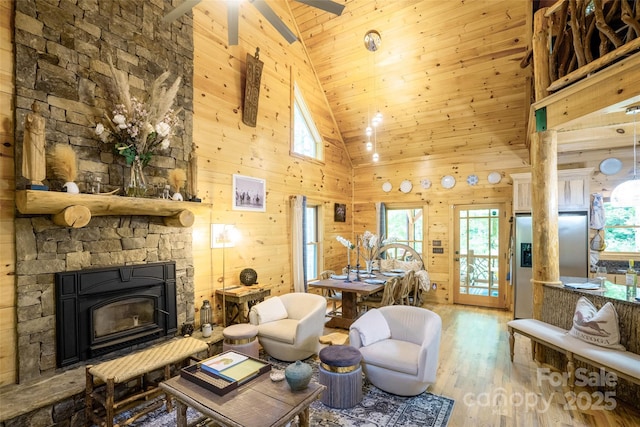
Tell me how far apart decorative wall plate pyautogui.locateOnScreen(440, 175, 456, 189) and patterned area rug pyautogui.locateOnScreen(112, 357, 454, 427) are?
15.0ft

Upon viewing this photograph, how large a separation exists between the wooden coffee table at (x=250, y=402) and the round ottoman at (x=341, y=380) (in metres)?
0.50

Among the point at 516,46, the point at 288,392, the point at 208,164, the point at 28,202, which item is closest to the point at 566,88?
the point at 516,46

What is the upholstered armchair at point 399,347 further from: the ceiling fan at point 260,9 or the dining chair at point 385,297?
the ceiling fan at point 260,9

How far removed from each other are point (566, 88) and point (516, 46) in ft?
6.53

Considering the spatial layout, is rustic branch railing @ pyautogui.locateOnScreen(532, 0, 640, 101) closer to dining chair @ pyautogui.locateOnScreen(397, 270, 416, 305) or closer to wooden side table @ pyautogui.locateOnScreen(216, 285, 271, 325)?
dining chair @ pyautogui.locateOnScreen(397, 270, 416, 305)

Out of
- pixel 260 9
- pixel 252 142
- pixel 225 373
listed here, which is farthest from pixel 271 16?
pixel 225 373

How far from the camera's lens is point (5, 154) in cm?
257

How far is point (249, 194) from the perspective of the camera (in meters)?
4.78

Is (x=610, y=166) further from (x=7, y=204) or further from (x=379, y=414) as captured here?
(x=7, y=204)

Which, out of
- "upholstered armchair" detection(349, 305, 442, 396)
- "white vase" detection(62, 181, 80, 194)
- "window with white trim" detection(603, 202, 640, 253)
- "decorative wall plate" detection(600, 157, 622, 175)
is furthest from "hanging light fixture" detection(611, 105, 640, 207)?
"white vase" detection(62, 181, 80, 194)

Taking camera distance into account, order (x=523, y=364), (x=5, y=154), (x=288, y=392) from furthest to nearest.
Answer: (x=523, y=364)
(x=5, y=154)
(x=288, y=392)

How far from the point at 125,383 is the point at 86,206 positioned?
5.26ft

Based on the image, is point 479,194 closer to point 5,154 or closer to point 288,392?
point 288,392

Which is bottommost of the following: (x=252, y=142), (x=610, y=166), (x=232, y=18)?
(x=610, y=166)
